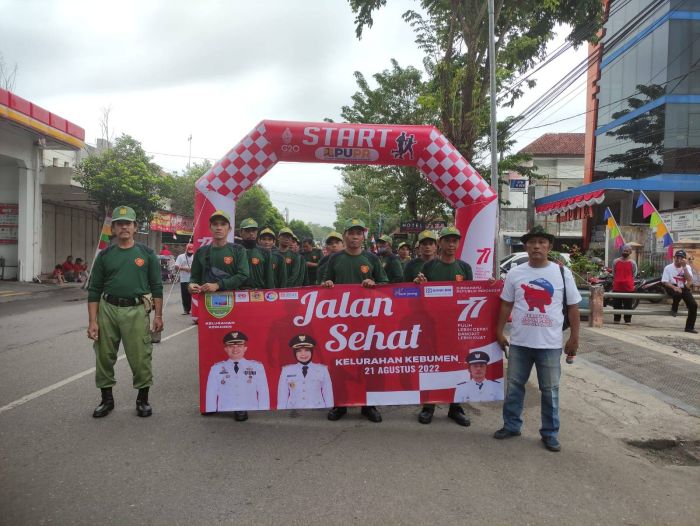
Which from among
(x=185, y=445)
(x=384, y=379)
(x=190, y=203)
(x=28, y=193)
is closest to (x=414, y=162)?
(x=384, y=379)

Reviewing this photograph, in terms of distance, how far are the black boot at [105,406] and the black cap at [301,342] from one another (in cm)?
178

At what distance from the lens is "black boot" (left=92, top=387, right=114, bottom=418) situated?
4.43 meters

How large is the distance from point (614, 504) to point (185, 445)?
3060 mm

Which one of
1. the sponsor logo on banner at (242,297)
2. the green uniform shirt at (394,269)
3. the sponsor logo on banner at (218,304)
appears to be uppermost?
the green uniform shirt at (394,269)

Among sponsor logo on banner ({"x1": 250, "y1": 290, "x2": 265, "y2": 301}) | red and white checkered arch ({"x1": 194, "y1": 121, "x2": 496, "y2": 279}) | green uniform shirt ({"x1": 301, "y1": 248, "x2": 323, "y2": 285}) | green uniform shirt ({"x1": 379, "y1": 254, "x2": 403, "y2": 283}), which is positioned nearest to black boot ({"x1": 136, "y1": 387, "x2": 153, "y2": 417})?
sponsor logo on banner ({"x1": 250, "y1": 290, "x2": 265, "y2": 301})

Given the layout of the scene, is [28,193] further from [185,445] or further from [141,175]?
[185,445]

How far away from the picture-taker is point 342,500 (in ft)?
9.97

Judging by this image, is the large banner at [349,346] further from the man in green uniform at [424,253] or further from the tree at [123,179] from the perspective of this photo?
the tree at [123,179]

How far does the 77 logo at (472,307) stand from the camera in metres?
4.60

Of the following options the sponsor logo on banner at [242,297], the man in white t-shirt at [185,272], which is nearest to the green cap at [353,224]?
the sponsor logo on banner at [242,297]

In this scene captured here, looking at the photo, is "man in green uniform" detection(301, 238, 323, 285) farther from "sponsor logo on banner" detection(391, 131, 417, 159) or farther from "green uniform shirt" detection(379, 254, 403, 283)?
"sponsor logo on banner" detection(391, 131, 417, 159)

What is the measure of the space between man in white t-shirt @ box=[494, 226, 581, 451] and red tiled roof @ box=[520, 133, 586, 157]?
3843 cm

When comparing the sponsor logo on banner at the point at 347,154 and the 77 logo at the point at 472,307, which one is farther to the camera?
the sponsor logo on banner at the point at 347,154

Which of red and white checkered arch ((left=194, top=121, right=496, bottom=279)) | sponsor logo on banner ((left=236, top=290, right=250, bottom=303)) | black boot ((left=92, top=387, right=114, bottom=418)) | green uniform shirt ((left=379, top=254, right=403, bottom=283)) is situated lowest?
black boot ((left=92, top=387, right=114, bottom=418))
